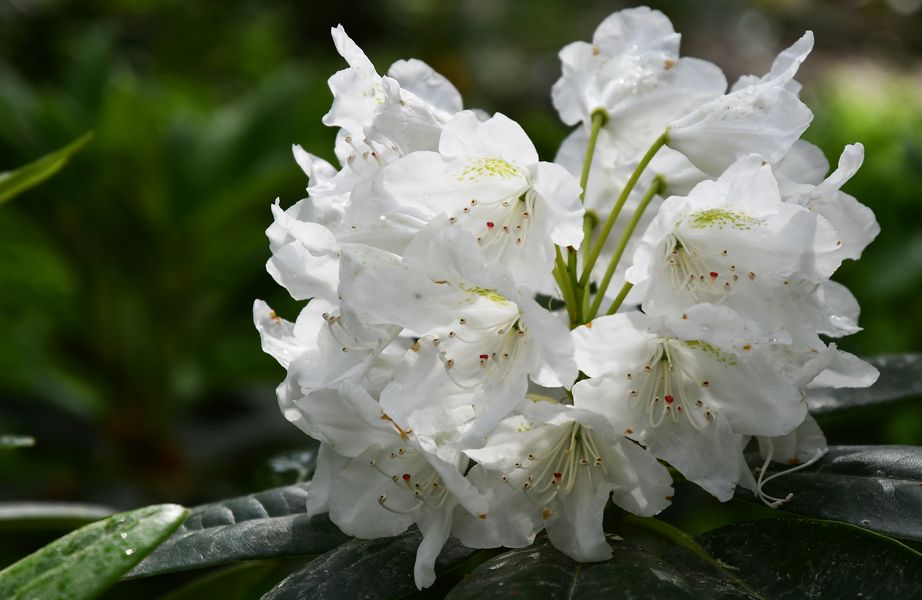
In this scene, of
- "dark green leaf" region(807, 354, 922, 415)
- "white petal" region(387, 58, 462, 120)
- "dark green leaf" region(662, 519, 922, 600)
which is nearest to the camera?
"dark green leaf" region(662, 519, 922, 600)

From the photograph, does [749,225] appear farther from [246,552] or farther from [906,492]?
[246,552]

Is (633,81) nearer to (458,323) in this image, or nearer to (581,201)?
(581,201)

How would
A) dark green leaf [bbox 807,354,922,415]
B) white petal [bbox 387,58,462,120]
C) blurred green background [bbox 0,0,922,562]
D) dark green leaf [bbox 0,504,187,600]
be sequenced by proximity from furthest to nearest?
blurred green background [bbox 0,0,922,562]
dark green leaf [bbox 807,354,922,415]
white petal [bbox 387,58,462,120]
dark green leaf [bbox 0,504,187,600]

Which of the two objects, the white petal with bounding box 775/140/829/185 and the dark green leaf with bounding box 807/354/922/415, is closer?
the white petal with bounding box 775/140/829/185

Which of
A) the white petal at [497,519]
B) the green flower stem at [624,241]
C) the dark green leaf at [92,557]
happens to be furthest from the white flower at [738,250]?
the dark green leaf at [92,557]

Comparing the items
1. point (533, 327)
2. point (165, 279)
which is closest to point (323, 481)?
point (533, 327)

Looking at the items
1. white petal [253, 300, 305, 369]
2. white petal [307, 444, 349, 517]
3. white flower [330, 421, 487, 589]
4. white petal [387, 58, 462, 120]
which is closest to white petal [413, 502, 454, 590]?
white flower [330, 421, 487, 589]

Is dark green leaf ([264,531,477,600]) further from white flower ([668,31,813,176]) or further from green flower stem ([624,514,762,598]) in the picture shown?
white flower ([668,31,813,176])
